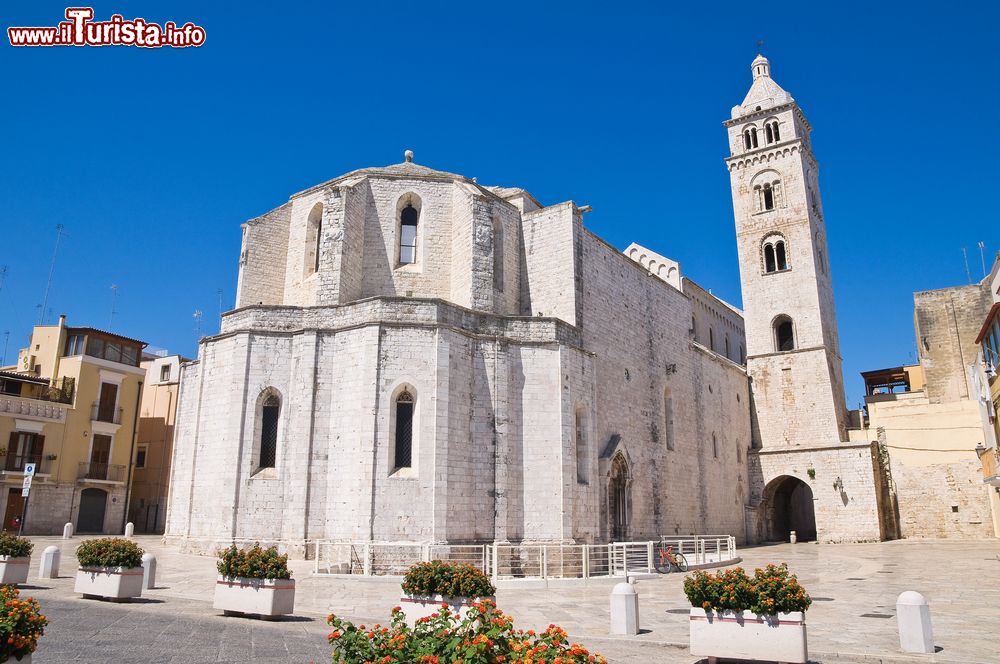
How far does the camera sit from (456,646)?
413 cm

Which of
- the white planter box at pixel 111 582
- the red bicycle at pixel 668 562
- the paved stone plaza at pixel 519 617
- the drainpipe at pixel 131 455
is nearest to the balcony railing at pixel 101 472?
the drainpipe at pixel 131 455

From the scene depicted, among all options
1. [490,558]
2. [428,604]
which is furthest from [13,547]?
[490,558]

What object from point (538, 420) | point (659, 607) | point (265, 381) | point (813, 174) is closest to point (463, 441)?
point (538, 420)

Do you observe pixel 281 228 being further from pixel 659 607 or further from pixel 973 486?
pixel 973 486

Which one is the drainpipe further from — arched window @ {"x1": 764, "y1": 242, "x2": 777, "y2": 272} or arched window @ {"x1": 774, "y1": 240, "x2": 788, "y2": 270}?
arched window @ {"x1": 774, "y1": 240, "x2": 788, "y2": 270}

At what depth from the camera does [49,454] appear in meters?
28.1

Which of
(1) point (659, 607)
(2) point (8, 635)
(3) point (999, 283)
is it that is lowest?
(1) point (659, 607)

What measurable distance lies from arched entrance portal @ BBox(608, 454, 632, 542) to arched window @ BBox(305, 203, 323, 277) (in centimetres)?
1182

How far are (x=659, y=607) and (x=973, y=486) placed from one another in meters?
26.6

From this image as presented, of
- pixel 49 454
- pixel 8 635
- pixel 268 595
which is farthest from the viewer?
pixel 49 454

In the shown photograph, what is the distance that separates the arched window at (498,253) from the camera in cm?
2288

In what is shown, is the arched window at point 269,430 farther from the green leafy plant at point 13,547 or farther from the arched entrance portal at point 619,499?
the arched entrance portal at point 619,499

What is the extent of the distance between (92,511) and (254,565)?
80.1 ft

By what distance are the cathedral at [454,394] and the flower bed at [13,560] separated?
5.86 metres
